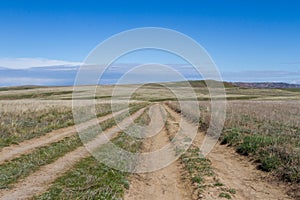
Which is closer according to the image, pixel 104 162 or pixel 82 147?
pixel 104 162

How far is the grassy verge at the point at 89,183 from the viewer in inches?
362

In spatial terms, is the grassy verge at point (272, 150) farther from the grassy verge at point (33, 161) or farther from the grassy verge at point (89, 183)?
the grassy verge at point (33, 161)

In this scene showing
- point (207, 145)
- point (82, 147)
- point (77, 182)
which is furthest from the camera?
point (207, 145)

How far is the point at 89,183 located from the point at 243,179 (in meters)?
5.65

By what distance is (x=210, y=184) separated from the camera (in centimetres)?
1098

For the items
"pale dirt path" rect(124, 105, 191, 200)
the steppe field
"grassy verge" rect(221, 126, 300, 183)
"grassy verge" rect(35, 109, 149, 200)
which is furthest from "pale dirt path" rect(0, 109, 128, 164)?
"grassy verge" rect(221, 126, 300, 183)

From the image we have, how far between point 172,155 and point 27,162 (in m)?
6.59

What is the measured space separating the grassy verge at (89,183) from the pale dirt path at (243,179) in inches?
113

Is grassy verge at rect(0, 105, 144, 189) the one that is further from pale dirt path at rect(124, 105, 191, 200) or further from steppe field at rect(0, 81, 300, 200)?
pale dirt path at rect(124, 105, 191, 200)

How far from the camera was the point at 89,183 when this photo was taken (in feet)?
34.3

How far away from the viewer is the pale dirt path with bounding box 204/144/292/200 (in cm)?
1026

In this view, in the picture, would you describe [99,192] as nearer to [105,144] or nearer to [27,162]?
[27,162]

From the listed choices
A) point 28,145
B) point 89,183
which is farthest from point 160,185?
point 28,145

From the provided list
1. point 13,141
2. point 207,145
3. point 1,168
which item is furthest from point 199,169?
point 13,141
